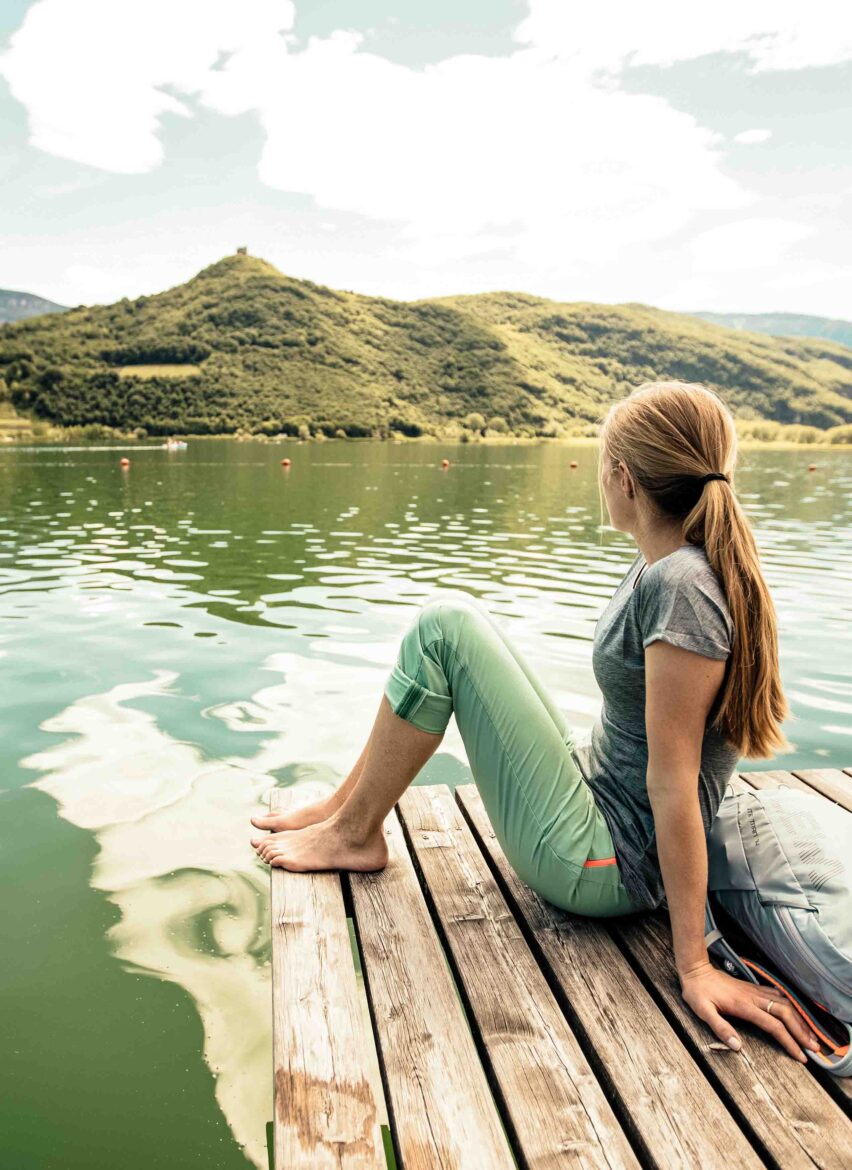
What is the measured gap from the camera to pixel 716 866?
7.81ft

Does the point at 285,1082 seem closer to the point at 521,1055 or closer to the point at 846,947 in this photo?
the point at 521,1055

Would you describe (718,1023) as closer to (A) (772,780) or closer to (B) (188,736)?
(A) (772,780)

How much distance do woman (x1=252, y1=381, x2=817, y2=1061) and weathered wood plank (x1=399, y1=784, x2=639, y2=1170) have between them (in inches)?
9.0

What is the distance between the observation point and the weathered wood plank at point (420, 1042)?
174cm

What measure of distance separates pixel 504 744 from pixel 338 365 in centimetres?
13703

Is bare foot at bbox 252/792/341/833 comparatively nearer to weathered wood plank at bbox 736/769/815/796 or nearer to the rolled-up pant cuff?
the rolled-up pant cuff

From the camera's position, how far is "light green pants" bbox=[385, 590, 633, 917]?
8.03 ft

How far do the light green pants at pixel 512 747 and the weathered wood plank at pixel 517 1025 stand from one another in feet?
0.78

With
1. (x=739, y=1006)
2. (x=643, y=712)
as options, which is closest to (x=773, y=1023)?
(x=739, y=1006)

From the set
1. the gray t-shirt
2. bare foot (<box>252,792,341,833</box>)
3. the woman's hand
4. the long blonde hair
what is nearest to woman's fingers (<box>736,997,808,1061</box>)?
the woman's hand

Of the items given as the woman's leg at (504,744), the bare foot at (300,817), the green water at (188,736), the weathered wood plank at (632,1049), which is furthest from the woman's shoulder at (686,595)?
the green water at (188,736)

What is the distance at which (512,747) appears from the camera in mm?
2482

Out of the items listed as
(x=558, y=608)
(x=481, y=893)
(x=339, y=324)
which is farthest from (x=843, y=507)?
(x=339, y=324)

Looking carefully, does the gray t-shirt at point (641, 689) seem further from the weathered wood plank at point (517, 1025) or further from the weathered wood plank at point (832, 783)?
the weathered wood plank at point (832, 783)
